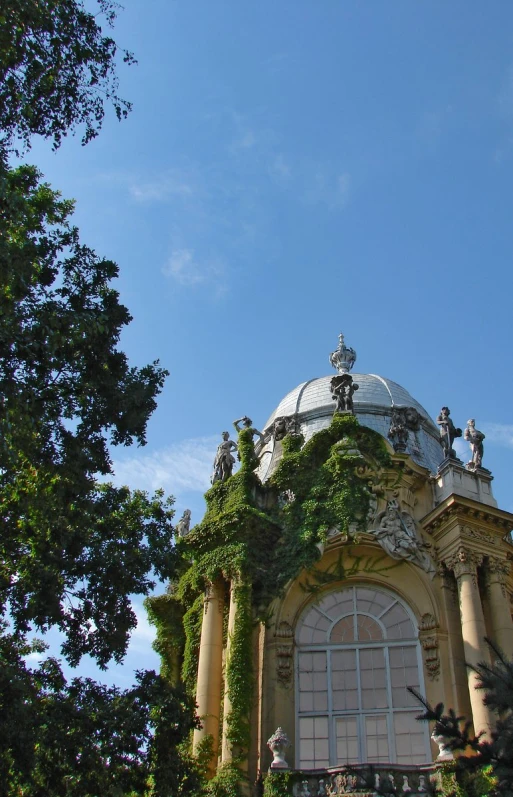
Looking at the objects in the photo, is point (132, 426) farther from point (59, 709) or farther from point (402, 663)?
point (402, 663)

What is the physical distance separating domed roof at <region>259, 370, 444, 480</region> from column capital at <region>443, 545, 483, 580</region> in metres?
6.02

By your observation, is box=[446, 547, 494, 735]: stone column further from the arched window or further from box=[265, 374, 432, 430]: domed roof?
box=[265, 374, 432, 430]: domed roof

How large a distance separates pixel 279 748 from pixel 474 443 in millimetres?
10709

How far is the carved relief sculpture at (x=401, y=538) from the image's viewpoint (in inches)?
866

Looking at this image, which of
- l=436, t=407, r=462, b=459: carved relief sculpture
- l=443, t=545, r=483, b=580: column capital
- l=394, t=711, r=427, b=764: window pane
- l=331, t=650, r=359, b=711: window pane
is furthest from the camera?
l=436, t=407, r=462, b=459: carved relief sculpture

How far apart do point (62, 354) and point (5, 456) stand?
2.50m

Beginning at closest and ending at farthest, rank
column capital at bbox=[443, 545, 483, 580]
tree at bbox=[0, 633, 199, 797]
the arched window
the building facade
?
tree at bbox=[0, 633, 199, 797]
the arched window
the building facade
column capital at bbox=[443, 545, 483, 580]

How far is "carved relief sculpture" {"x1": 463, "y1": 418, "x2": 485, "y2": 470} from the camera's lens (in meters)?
23.9

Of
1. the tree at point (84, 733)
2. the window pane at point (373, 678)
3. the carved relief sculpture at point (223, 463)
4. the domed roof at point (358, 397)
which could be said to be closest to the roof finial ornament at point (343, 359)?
the domed roof at point (358, 397)

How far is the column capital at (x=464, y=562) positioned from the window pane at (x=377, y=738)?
13.4 ft

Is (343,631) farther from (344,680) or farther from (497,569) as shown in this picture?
(497,569)

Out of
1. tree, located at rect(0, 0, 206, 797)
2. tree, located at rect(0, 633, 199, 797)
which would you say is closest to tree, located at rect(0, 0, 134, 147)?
tree, located at rect(0, 0, 206, 797)

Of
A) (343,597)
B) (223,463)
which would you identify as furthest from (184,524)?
(343,597)

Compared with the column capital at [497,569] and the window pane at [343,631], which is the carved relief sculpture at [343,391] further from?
the window pane at [343,631]
